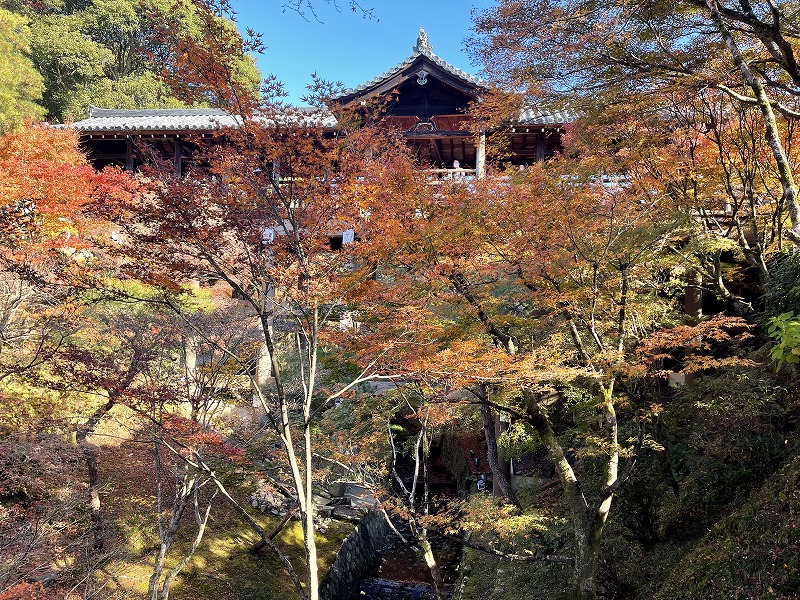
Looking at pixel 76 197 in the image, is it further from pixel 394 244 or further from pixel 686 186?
pixel 686 186

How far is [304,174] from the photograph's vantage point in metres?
5.53

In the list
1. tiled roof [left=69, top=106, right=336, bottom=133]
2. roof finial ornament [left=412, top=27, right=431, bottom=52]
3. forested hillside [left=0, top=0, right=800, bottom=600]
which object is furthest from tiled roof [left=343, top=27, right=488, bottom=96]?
forested hillside [left=0, top=0, right=800, bottom=600]

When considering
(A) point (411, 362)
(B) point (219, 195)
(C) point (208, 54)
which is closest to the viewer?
(C) point (208, 54)

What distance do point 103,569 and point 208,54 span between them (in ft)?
28.8

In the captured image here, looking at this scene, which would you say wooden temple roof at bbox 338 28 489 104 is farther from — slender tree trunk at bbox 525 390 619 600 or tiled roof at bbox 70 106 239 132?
slender tree trunk at bbox 525 390 619 600

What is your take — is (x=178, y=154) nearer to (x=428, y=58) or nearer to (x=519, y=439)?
(x=428, y=58)

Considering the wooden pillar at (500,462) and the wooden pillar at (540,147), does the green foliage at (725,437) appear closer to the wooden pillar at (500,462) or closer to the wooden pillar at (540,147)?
the wooden pillar at (500,462)

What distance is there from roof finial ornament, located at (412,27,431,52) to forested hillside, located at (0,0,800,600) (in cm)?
933

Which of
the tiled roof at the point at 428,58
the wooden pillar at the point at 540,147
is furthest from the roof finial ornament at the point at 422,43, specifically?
the wooden pillar at the point at 540,147

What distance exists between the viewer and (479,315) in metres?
7.46

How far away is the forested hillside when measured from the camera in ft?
18.2

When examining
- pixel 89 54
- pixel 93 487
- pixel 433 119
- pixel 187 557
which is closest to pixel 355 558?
pixel 187 557

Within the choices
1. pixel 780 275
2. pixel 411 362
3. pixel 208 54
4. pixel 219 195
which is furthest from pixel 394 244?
pixel 780 275

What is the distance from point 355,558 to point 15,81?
21.6 m
